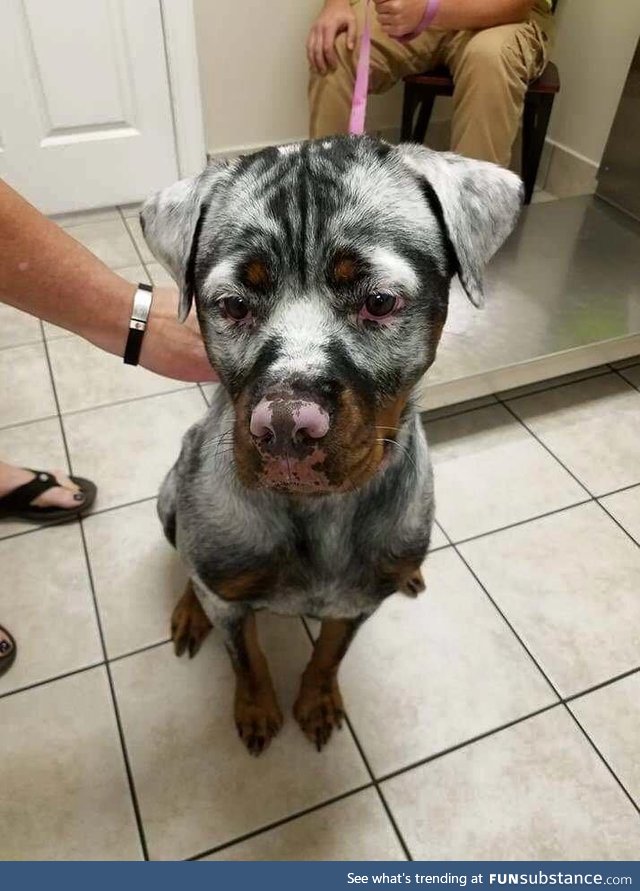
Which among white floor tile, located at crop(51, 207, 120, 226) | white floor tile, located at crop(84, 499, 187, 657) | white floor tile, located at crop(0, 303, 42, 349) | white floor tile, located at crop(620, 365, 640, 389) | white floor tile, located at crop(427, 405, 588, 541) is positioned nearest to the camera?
white floor tile, located at crop(84, 499, 187, 657)

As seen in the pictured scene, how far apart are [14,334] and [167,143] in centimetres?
130

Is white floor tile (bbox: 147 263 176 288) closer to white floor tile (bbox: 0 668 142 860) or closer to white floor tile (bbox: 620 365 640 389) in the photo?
white floor tile (bbox: 0 668 142 860)

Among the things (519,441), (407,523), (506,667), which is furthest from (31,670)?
(519,441)

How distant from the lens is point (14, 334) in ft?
8.44

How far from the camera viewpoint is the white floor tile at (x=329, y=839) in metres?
1.33

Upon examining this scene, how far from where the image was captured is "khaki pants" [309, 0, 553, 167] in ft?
8.44

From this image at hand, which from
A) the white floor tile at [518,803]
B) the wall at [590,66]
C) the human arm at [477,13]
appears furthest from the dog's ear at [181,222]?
the wall at [590,66]

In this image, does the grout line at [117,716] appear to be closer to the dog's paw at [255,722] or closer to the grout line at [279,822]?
the grout line at [279,822]

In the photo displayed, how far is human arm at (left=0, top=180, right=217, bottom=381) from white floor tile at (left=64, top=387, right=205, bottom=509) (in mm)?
698

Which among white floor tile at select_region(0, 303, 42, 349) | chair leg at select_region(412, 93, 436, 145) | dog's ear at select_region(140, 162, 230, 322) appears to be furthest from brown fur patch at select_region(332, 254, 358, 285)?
chair leg at select_region(412, 93, 436, 145)
